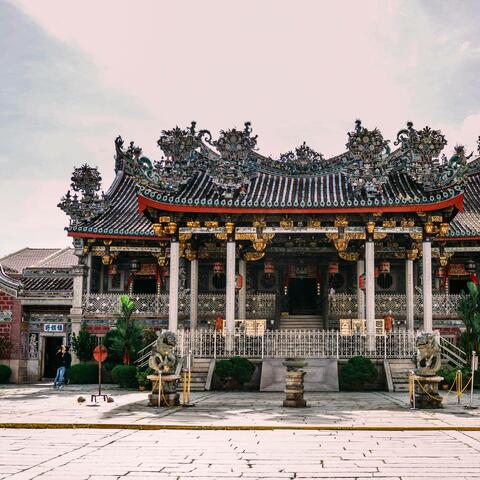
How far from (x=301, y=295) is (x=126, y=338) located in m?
9.65

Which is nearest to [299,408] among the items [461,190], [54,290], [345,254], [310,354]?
[310,354]

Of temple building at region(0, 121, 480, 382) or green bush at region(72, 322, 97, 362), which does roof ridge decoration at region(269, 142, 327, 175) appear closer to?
temple building at region(0, 121, 480, 382)

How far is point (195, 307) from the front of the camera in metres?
26.9

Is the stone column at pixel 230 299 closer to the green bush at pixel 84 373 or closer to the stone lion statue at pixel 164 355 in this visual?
the green bush at pixel 84 373

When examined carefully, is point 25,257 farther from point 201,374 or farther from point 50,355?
point 201,374

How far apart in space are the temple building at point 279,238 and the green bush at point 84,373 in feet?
8.45

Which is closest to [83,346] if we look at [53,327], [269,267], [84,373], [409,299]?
[84,373]

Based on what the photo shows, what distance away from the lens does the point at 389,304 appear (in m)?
28.9

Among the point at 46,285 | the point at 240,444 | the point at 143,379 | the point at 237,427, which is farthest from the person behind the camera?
the point at 46,285

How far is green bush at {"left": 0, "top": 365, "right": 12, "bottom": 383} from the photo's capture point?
90.2ft

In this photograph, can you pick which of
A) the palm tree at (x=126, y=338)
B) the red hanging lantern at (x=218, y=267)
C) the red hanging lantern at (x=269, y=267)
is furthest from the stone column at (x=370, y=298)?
the palm tree at (x=126, y=338)

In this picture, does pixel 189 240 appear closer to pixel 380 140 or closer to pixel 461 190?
pixel 380 140

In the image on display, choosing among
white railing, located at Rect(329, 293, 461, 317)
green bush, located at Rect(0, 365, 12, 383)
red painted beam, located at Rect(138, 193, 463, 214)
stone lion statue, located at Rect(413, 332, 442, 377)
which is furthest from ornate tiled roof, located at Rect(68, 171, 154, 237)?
stone lion statue, located at Rect(413, 332, 442, 377)

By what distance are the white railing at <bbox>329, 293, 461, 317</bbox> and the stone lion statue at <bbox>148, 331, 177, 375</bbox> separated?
1348 centimetres
